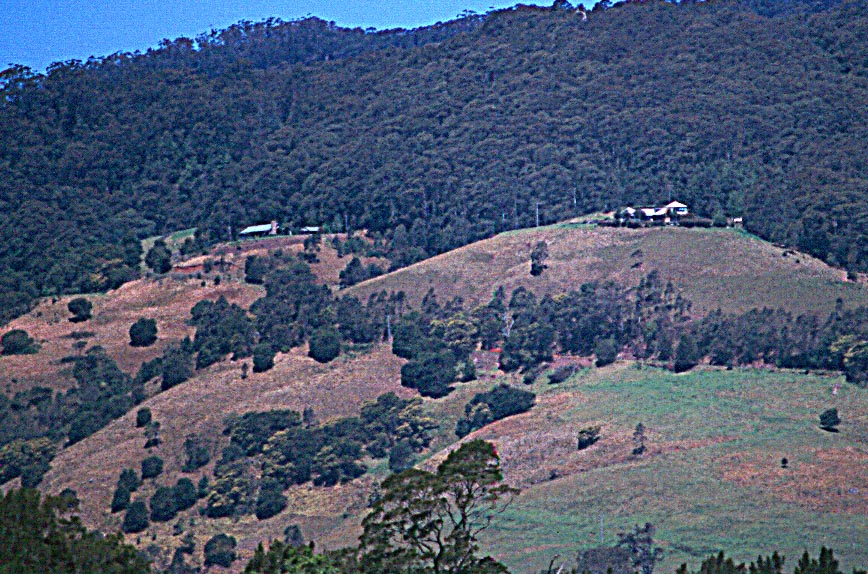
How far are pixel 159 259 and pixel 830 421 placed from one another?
66.2 m

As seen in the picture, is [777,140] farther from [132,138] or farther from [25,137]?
[25,137]

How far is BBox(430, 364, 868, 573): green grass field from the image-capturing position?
6400cm

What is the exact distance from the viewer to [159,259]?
126 m

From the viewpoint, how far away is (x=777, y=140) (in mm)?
125000

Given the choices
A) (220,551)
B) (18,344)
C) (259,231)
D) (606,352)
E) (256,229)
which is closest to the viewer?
(220,551)

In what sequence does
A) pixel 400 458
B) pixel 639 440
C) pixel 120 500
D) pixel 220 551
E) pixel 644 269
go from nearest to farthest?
1. pixel 220 551
2. pixel 639 440
3. pixel 120 500
4. pixel 400 458
5. pixel 644 269

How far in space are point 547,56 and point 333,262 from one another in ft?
127

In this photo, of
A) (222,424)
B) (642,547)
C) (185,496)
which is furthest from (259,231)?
(642,547)

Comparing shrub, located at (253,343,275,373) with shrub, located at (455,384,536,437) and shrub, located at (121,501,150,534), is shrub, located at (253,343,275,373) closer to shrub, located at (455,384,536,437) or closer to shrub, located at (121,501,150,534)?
shrub, located at (455,384,536,437)

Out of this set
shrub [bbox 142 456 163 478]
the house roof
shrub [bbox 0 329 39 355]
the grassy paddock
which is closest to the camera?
the grassy paddock

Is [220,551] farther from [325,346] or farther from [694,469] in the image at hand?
[325,346]

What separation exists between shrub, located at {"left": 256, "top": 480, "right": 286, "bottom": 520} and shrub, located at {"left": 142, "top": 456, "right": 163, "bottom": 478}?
25.5ft

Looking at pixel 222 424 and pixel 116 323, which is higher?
pixel 116 323

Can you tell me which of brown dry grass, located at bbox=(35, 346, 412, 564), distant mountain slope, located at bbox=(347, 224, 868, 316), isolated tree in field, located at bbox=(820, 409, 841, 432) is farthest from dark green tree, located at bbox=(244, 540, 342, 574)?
distant mountain slope, located at bbox=(347, 224, 868, 316)
